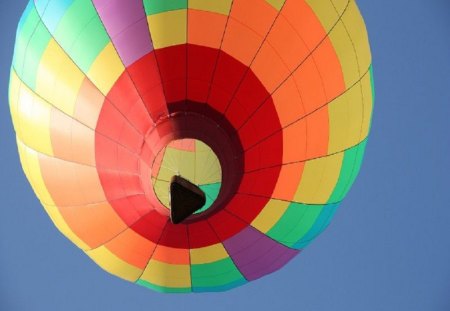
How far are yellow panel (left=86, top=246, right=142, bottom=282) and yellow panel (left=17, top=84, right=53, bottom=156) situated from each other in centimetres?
93

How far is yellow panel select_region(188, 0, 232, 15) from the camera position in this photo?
231 inches

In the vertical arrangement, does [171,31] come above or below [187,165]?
above

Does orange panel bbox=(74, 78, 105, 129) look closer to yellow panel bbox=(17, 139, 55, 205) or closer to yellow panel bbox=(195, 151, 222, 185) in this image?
yellow panel bbox=(195, 151, 222, 185)

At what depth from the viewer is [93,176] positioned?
616 cm

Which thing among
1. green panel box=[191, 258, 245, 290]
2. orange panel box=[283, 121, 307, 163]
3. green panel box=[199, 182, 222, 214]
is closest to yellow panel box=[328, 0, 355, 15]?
orange panel box=[283, 121, 307, 163]

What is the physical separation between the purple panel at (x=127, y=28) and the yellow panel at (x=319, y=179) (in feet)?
4.96

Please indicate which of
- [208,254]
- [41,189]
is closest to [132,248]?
[208,254]

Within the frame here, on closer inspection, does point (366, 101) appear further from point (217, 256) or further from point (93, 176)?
point (93, 176)

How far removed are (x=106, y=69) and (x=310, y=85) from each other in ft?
4.78

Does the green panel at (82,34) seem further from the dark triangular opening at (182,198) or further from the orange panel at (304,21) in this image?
the orange panel at (304,21)

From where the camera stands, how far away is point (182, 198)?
5492 mm

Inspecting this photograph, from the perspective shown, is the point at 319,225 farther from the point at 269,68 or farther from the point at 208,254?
the point at 269,68

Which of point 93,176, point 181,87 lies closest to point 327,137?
point 181,87

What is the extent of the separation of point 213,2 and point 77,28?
103 cm
